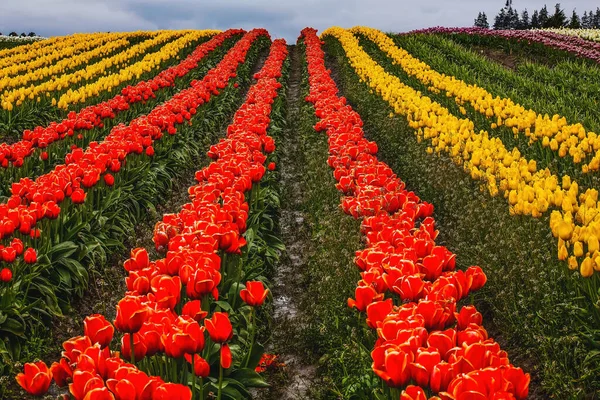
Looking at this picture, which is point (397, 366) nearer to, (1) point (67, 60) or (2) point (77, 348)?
(2) point (77, 348)

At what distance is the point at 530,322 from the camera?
15.4 feet

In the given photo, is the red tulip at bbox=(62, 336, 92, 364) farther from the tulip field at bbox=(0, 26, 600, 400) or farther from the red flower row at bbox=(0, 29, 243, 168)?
the red flower row at bbox=(0, 29, 243, 168)

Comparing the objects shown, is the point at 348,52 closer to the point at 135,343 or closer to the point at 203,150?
the point at 203,150

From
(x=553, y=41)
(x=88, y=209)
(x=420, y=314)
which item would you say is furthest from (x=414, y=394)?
(x=553, y=41)

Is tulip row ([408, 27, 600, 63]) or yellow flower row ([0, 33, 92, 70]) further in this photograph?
yellow flower row ([0, 33, 92, 70])

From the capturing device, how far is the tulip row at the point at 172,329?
252cm

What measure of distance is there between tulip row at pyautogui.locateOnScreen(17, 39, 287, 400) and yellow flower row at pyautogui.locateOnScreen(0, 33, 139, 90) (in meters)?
16.3

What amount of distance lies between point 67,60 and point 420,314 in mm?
26067

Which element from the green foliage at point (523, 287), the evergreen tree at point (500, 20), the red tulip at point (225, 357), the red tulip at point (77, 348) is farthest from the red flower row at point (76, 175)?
the evergreen tree at point (500, 20)

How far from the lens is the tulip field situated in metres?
2.92

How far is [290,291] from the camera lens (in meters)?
6.72

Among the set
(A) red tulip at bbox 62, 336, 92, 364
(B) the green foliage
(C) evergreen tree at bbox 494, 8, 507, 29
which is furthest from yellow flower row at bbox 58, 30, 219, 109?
(C) evergreen tree at bbox 494, 8, 507, 29

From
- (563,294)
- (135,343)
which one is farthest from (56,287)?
(563,294)

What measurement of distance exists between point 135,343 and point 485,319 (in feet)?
12.9
